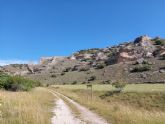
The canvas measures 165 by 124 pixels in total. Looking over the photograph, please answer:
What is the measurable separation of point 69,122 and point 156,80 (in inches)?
2563

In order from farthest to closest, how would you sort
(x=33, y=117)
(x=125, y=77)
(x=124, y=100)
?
(x=125, y=77)
(x=124, y=100)
(x=33, y=117)

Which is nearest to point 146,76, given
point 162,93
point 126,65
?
point 126,65

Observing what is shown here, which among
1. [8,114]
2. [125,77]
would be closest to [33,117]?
[8,114]

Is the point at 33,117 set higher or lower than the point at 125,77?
lower

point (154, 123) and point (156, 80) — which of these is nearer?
point (154, 123)

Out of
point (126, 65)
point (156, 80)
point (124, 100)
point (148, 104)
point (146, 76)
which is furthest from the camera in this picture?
point (126, 65)

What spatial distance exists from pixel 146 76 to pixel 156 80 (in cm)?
783

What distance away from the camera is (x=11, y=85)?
45.6 m

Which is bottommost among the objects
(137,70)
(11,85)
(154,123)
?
(154,123)

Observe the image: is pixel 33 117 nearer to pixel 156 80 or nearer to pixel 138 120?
pixel 138 120

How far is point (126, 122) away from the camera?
13719mm

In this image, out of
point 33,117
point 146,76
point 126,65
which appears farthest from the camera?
point 126,65

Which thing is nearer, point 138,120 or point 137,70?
point 138,120

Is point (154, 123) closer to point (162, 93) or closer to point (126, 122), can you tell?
point (126, 122)
